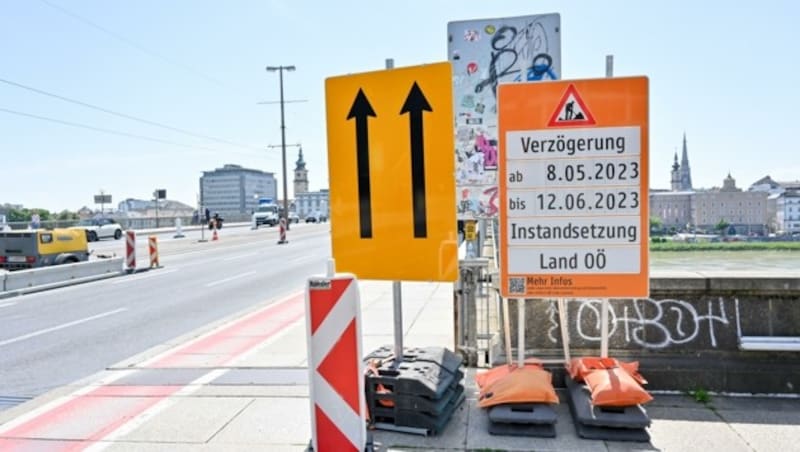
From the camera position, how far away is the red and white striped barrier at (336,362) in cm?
330

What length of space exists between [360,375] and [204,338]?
515 cm

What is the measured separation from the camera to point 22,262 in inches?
632

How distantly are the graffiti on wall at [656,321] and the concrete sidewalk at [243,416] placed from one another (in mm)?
505

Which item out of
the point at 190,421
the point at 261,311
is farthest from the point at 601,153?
the point at 261,311

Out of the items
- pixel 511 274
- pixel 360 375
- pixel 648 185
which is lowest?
pixel 360 375

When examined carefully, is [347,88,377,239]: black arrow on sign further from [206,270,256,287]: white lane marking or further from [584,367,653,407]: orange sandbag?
[206,270,256,287]: white lane marking

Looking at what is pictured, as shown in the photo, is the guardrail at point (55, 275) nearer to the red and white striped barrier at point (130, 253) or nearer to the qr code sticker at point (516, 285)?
the red and white striped barrier at point (130, 253)

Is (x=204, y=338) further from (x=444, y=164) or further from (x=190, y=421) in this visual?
(x=444, y=164)

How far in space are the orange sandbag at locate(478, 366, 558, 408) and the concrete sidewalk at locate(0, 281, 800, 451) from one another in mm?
224

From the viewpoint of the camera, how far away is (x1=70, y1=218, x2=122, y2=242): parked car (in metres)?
38.4

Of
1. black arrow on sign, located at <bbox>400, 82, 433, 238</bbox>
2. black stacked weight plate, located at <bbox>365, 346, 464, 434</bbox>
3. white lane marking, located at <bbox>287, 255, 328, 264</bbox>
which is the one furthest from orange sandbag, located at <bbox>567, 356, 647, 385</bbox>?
white lane marking, located at <bbox>287, 255, 328, 264</bbox>

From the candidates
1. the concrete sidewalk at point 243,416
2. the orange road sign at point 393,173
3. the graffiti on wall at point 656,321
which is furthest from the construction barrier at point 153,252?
the graffiti on wall at point 656,321

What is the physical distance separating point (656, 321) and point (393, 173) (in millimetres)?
2675

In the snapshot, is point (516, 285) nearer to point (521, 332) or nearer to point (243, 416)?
point (521, 332)
